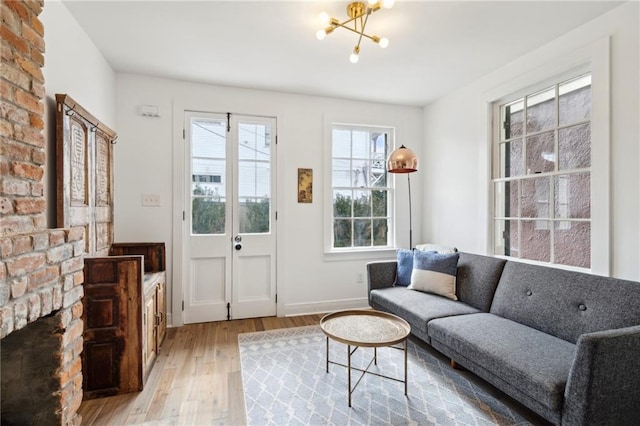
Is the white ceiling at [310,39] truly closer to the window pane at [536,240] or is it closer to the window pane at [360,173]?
the window pane at [360,173]

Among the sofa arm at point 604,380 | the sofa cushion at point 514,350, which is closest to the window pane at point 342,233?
the sofa cushion at point 514,350

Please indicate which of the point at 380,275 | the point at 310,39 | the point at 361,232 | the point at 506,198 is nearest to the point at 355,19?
the point at 310,39

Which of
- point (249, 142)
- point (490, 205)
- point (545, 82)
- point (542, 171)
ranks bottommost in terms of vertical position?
point (490, 205)

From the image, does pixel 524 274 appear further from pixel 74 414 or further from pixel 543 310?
pixel 74 414

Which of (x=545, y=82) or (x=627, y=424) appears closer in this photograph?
(x=627, y=424)

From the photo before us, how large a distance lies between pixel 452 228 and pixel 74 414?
3.64 m

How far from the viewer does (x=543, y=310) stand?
216cm

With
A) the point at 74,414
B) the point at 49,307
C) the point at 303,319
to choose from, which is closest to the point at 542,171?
the point at 303,319

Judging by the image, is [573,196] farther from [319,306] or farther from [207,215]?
[207,215]

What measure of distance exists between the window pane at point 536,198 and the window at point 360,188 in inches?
61.9

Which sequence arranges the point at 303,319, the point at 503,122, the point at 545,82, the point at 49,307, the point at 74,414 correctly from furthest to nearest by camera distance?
the point at 303,319 → the point at 503,122 → the point at 545,82 → the point at 74,414 → the point at 49,307

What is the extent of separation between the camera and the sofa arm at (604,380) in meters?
1.41

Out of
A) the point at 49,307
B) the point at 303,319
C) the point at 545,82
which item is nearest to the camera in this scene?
the point at 49,307

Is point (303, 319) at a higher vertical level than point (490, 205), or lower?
lower
